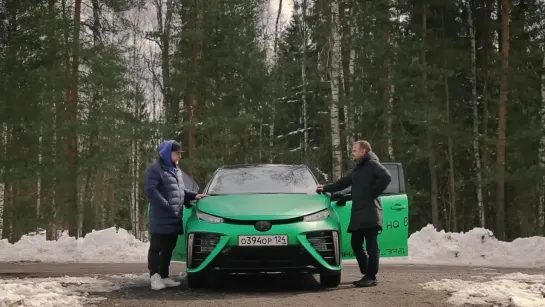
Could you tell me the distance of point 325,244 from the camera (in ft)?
22.5

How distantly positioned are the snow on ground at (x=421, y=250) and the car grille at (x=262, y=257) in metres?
6.38

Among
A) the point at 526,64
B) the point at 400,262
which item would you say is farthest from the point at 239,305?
the point at 526,64

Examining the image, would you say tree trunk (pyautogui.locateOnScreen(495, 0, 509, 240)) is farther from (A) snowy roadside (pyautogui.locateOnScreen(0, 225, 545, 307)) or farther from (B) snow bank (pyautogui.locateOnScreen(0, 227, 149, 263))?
(B) snow bank (pyautogui.locateOnScreen(0, 227, 149, 263))

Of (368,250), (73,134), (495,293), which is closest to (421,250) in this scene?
(368,250)

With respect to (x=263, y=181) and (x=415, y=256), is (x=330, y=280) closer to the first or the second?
(x=263, y=181)

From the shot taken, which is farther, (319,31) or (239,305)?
(319,31)

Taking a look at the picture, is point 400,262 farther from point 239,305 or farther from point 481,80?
point 481,80

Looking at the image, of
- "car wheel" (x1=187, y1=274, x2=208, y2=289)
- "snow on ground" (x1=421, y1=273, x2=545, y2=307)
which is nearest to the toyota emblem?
"car wheel" (x1=187, y1=274, x2=208, y2=289)

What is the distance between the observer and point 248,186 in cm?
795

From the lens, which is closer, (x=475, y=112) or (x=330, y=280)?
(x=330, y=280)

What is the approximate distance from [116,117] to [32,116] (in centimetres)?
250

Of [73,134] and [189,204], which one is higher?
[73,134]

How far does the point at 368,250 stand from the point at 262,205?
151 cm

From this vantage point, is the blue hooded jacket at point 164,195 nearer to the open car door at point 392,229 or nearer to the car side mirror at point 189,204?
the car side mirror at point 189,204
